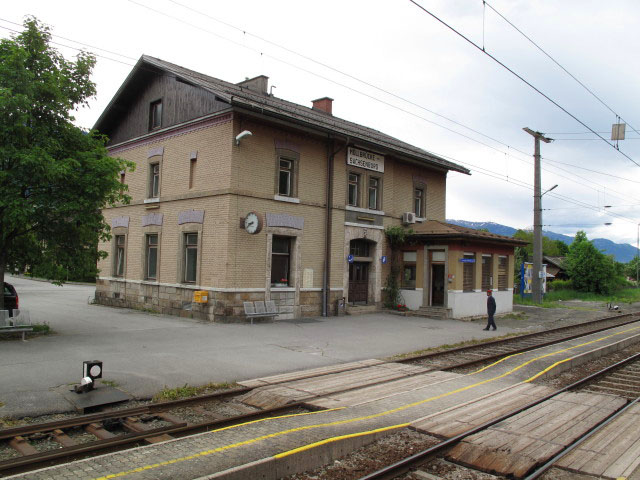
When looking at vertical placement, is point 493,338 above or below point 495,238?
below

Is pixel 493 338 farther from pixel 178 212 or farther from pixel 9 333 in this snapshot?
pixel 9 333

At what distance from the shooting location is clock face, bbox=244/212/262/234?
16.7 m

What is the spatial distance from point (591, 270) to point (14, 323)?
42896mm

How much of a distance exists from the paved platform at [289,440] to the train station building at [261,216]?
9.59 metres

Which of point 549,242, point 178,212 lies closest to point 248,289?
point 178,212

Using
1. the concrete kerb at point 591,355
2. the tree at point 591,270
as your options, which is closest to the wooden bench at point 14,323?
the concrete kerb at point 591,355

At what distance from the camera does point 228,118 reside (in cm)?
1695

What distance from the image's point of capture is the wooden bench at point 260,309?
16.6m

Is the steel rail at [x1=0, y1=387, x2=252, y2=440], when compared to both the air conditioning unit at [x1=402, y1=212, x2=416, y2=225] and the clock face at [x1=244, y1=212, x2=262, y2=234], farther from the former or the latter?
the air conditioning unit at [x1=402, y1=212, x2=416, y2=225]

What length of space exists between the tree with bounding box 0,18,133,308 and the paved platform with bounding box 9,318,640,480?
8.78 metres

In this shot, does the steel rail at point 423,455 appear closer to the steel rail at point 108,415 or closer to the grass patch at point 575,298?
the steel rail at point 108,415

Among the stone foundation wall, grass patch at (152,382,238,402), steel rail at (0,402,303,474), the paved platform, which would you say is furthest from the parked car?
the paved platform

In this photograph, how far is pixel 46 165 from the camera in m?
11.6

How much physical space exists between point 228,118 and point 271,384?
10923mm
